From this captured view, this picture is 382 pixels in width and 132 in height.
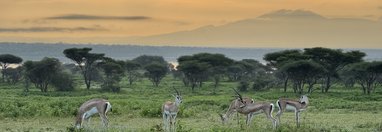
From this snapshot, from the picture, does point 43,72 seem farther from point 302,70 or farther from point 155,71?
point 302,70

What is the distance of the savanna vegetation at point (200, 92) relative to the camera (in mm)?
23656

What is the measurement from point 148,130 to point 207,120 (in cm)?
822

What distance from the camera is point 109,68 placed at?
6334cm

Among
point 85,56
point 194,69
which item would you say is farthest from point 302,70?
point 85,56

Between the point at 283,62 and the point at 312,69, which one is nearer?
the point at 312,69

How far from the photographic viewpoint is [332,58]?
54.4m

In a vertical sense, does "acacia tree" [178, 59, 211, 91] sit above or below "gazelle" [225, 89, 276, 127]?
below

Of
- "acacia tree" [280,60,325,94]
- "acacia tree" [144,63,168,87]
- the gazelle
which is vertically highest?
the gazelle

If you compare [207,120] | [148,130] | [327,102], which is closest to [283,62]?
[327,102]

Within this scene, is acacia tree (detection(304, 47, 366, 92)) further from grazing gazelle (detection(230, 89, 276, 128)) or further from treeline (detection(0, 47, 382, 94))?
grazing gazelle (detection(230, 89, 276, 128))

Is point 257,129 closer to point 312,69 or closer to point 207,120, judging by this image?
point 207,120

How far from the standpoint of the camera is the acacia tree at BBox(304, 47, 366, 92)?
54.0m

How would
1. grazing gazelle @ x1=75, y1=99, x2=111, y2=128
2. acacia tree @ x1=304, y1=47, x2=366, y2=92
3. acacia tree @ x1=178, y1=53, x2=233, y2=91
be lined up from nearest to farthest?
1. grazing gazelle @ x1=75, y1=99, x2=111, y2=128
2. acacia tree @ x1=304, y1=47, x2=366, y2=92
3. acacia tree @ x1=178, y1=53, x2=233, y2=91

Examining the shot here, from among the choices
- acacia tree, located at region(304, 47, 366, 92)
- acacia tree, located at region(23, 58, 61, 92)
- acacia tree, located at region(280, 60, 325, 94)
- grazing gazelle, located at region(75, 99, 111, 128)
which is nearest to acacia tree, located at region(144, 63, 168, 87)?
acacia tree, located at region(23, 58, 61, 92)
